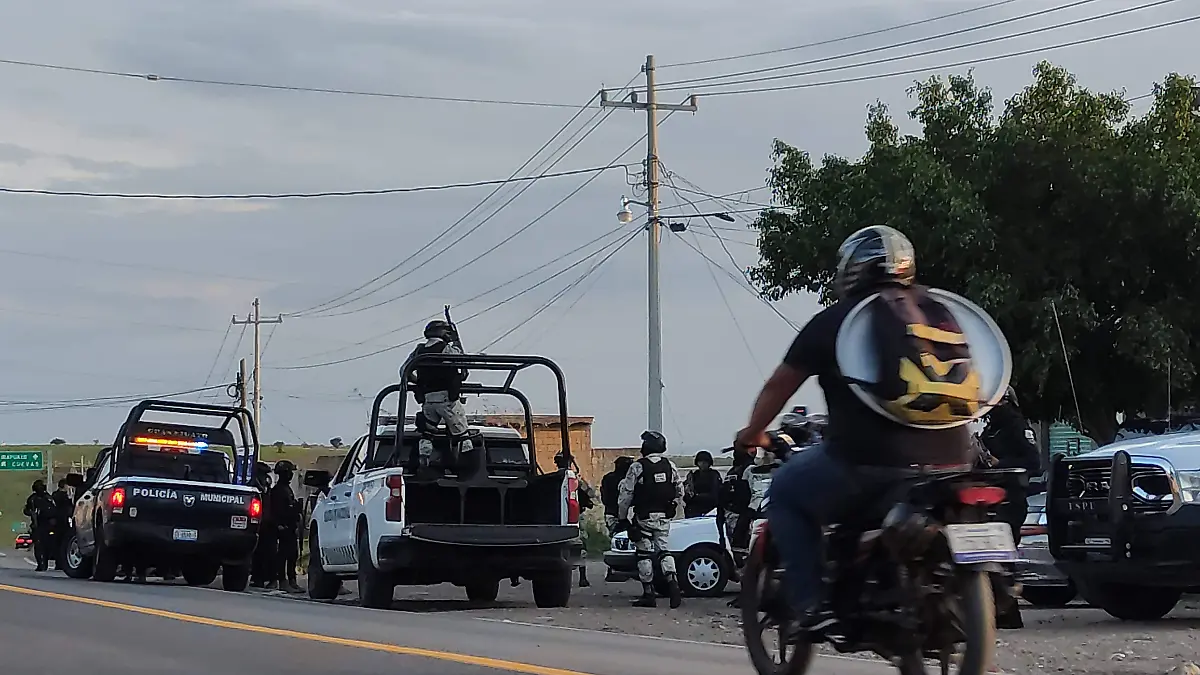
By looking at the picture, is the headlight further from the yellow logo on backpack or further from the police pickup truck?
the police pickup truck

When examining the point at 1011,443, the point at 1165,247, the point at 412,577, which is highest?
the point at 1165,247

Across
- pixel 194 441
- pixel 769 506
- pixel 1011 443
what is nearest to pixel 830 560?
pixel 769 506

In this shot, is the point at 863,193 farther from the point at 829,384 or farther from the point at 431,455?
the point at 829,384

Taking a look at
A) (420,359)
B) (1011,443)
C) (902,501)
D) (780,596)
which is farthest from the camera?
(420,359)

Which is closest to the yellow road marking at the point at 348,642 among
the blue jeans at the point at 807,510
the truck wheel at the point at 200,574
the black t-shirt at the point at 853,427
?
the blue jeans at the point at 807,510

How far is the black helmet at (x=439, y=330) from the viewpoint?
1648 cm

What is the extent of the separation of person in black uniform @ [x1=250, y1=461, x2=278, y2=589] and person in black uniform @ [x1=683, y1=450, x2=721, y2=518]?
5323mm

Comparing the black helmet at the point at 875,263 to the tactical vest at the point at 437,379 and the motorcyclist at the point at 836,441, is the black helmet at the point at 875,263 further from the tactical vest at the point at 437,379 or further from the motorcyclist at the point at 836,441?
the tactical vest at the point at 437,379

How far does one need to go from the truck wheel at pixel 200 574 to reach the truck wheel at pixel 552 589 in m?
6.20

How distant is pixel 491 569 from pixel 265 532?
6818 millimetres

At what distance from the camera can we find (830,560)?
6.88m

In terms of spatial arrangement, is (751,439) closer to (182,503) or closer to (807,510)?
(807,510)

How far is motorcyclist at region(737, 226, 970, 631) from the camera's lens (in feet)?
22.0

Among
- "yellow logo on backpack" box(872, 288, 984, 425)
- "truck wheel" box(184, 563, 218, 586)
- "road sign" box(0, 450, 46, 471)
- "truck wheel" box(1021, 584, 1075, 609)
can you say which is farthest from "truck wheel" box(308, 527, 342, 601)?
"road sign" box(0, 450, 46, 471)
